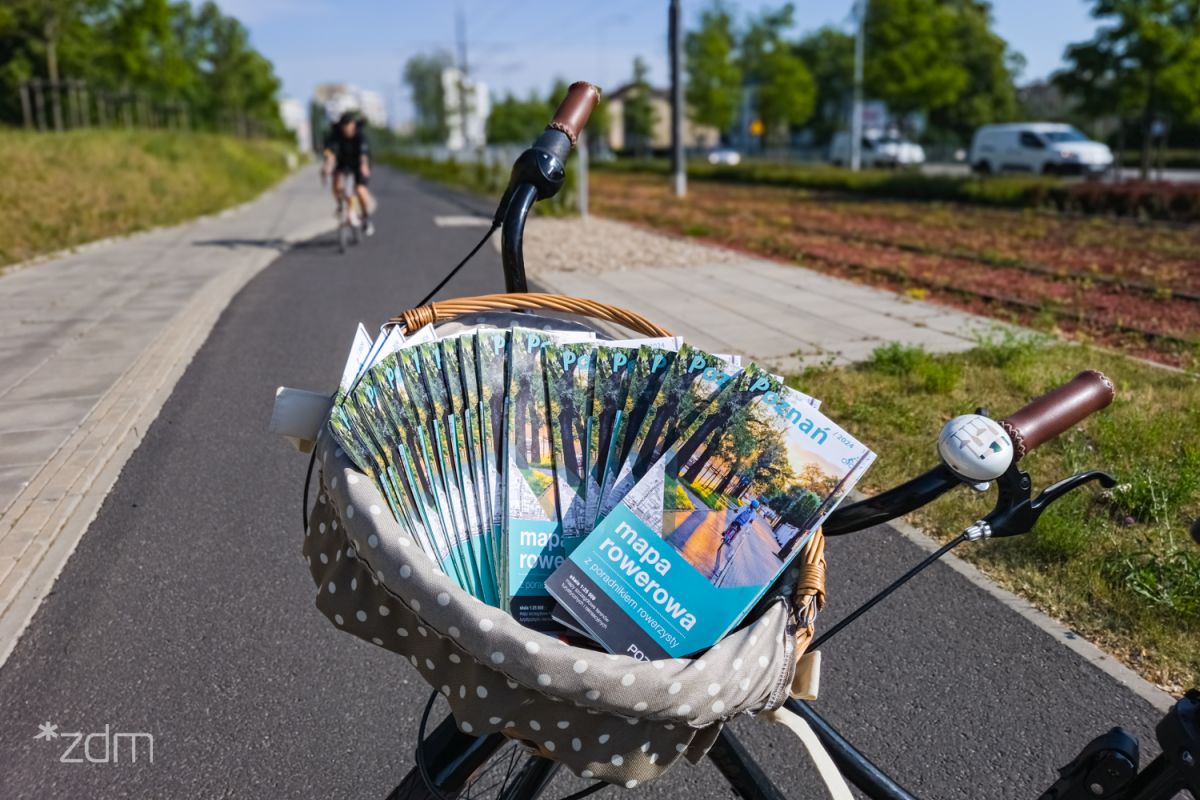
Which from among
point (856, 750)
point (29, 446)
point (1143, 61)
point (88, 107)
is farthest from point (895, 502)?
point (88, 107)

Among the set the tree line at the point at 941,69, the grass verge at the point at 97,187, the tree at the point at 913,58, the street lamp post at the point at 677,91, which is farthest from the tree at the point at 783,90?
the grass verge at the point at 97,187

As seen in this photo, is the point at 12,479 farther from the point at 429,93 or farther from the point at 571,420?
the point at 429,93

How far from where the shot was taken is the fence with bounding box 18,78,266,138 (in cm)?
2584

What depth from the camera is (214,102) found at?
5197cm

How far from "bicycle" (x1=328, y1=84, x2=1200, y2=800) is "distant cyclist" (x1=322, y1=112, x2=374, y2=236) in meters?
11.5

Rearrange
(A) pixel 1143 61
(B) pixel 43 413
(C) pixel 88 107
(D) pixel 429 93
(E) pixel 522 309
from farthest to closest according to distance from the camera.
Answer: (D) pixel 429 93 → (C) pixel 88 107 → (A) pixel 1143 61 → (B) pixel 43 413 → (E) pixel 522 309

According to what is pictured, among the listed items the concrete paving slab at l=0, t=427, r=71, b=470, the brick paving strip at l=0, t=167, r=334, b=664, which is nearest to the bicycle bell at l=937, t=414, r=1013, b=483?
the brick paving strip at l=0, t=167, r=334, b=664

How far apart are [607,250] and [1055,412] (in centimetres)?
1274

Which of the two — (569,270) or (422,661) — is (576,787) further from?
(569,270)

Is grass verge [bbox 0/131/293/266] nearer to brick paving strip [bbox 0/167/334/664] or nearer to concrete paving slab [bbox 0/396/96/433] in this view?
brick paving strip [bbox 0/167/334/664]

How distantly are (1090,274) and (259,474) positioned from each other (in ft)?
32.6

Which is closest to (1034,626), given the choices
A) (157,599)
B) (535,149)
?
(535,149)

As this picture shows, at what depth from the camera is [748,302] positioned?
957cm

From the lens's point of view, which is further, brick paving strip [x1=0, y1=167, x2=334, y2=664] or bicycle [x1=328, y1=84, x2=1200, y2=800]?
brick paving strip [x1=0, y1=167, x2=334, y2=664]
